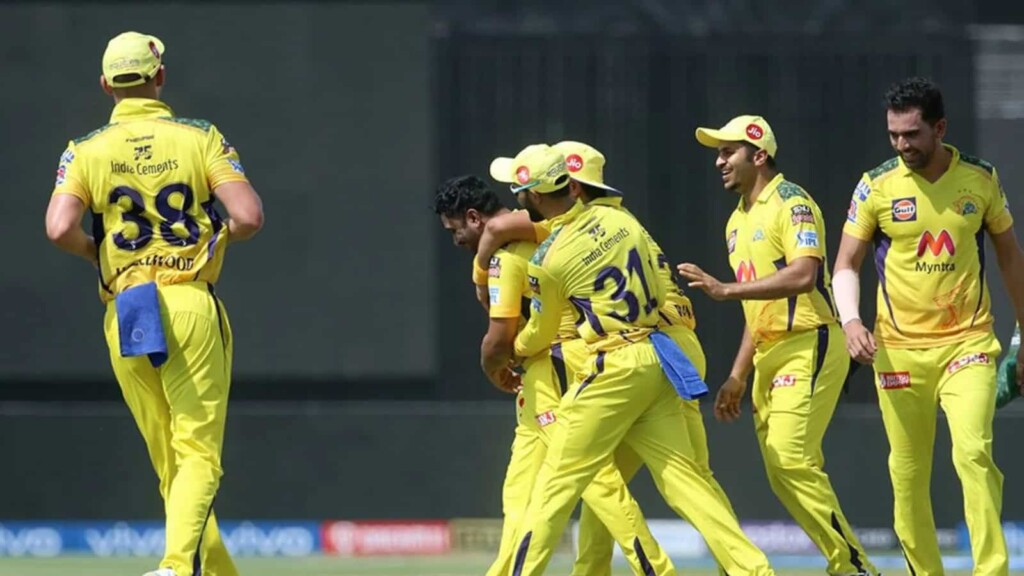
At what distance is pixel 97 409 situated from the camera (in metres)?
12.2

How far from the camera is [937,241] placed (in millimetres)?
7914

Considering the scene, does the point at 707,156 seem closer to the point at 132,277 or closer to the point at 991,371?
the point at 991,371

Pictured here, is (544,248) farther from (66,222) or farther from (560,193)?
(66,222)

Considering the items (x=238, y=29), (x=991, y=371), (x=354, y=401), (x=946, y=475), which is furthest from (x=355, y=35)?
(x=991, y=371)

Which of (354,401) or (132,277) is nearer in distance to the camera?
(132,277)

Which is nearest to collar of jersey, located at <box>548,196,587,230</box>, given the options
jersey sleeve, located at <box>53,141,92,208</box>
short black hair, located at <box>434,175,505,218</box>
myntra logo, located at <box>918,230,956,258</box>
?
short black hair, located at <box>434,175,505,218</box>

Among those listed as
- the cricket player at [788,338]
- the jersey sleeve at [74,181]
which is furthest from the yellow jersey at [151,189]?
the cricket player at [788,338]

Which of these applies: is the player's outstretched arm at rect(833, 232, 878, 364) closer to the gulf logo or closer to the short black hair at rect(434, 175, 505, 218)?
the gulf logo

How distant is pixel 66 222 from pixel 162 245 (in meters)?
0.35

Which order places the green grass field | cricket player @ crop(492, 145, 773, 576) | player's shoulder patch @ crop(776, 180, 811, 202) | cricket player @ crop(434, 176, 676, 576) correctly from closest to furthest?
cricket player @ crop(492, 145, 773, 576) → cricket player @ crop(434, 176, 676, 576) → player's shoulder patch @ crop(776, 180, 811, 202) → the green grass field

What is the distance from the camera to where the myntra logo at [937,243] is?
7902 millimetres

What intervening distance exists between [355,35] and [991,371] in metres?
5.42

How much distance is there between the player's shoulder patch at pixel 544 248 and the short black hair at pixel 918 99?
142 centimetres

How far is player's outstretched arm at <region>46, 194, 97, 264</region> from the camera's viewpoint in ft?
23.5
